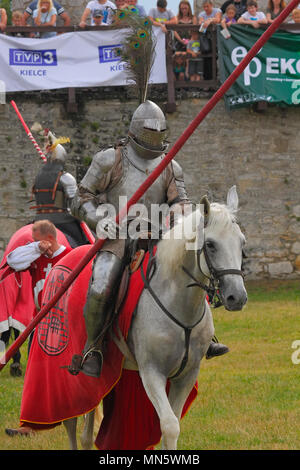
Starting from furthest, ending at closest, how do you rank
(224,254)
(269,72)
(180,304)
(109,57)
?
(269,72)
(109,57)
(180,304)
(224,254)

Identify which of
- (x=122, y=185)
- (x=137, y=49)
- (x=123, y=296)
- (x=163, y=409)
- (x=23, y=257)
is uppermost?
(x=137, y=49)

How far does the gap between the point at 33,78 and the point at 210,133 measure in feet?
10.6

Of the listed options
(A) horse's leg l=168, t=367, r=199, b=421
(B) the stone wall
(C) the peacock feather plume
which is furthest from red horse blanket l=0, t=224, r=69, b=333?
(B) the stone wall

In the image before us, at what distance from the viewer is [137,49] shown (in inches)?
213

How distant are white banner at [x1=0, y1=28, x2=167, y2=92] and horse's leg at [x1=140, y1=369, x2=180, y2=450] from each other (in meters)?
9.70

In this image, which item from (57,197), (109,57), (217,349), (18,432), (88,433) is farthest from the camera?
(109,57)

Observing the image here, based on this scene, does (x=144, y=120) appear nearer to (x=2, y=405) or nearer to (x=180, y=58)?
(x=2, y=405)

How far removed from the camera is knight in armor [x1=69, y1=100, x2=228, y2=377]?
16.6ft

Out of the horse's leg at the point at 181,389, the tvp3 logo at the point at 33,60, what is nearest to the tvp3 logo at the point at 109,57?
the tvp3 logo at the point at 33,60

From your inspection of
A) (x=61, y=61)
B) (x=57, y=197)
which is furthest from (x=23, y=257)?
(x=61, y=61)

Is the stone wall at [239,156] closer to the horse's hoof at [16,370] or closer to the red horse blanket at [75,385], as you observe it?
the horse's hoof at [16,370]

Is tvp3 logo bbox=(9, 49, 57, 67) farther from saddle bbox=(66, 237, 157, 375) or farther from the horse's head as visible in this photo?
the horse's head

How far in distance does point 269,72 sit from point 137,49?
9.54m

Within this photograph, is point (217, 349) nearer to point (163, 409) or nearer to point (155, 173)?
point (163, 409)
